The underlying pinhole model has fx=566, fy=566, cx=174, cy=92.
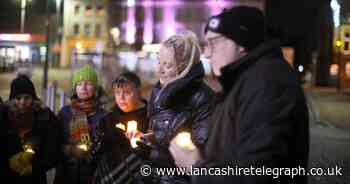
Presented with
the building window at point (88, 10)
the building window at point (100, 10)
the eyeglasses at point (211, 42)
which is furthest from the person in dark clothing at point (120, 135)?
the building window at point (88, 10)

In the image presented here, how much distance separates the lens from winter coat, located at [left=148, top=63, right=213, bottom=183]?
351 cm

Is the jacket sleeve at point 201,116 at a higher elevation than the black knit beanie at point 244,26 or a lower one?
lower

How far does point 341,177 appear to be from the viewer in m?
8.63

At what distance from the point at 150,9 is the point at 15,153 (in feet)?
265

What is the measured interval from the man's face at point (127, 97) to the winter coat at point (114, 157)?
0.27 m

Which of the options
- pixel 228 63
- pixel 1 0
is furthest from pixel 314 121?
pixel 1 0

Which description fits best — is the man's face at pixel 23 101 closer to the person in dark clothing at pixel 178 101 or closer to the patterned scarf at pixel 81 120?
the patterned scarf at pixel 81 120

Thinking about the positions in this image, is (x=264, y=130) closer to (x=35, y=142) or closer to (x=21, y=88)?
(x=35, y=142)

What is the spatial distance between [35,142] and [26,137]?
0.10m

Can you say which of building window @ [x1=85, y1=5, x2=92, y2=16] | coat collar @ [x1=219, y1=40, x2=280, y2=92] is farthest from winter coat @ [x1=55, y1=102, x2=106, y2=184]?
building window @ [x1=85, y1=5, x2=92, y2=16]

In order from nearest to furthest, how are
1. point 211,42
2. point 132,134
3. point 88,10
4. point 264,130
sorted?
point 264,130, point 211,42, point 132,134, point 88,10

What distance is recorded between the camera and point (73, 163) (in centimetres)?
→ 525

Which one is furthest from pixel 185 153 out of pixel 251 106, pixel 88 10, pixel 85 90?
pixel 88 10

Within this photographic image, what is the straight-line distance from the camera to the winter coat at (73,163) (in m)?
5.20
